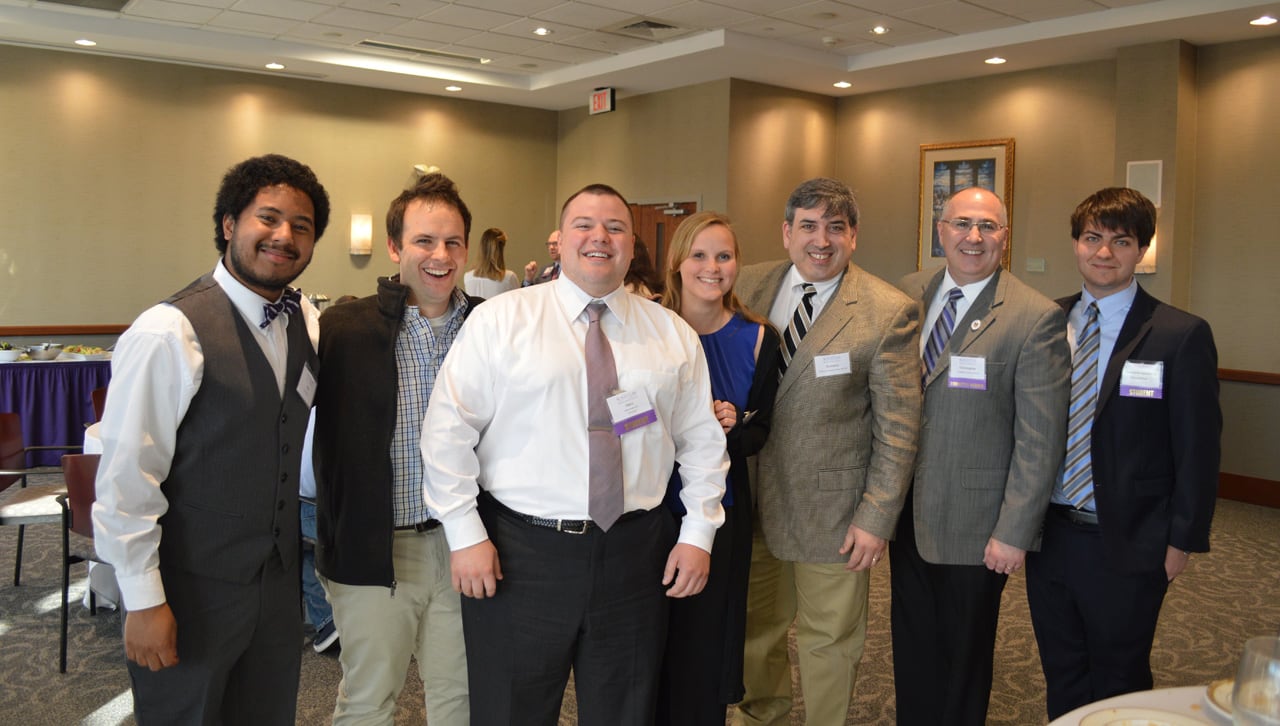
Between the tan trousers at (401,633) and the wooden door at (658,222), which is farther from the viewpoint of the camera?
the wooden door at (658,222)

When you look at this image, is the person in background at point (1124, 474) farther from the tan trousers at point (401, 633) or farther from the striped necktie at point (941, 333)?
the tan trousers at point (401, 633)

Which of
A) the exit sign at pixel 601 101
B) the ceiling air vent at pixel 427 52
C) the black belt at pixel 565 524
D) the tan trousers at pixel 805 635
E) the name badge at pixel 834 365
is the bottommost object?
the tan trousers at pixel 805 635

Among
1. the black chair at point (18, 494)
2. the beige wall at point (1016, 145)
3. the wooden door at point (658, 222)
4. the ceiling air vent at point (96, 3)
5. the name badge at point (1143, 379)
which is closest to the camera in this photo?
the name badge at point (1143, 379)

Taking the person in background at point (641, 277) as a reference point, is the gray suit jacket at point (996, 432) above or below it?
below

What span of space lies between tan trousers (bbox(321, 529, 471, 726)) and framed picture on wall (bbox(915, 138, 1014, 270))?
25.3 ft

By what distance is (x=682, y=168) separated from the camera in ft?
33.7

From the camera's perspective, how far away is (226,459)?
1981mm

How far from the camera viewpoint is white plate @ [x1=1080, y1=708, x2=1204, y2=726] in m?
1.44

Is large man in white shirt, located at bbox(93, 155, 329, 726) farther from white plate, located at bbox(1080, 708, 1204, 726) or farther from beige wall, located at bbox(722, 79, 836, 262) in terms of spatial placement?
beige wall, located at bbox(722, 79, 836, 262)

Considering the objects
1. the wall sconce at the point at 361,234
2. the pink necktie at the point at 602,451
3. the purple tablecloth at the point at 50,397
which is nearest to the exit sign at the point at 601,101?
the wall sconce at the point at 361,234

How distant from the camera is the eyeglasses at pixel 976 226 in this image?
9.22 feet

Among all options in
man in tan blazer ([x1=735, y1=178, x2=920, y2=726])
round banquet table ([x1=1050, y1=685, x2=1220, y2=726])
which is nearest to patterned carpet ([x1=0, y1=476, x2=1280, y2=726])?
man in tan blazer ([x1=735, y1=178, x2=920, y2=726])

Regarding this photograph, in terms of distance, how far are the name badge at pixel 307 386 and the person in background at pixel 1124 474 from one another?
218cm

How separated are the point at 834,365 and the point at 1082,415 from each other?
0.81 metres
